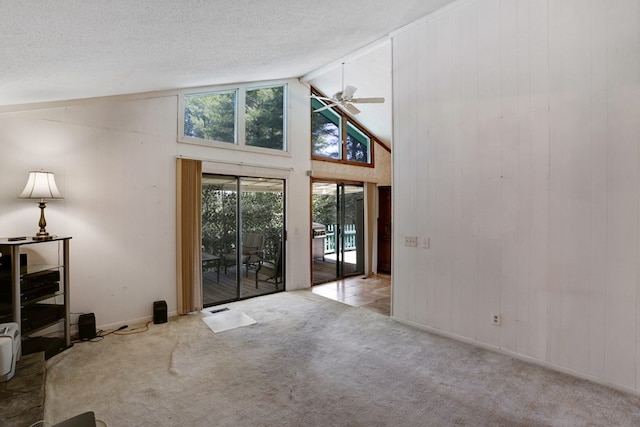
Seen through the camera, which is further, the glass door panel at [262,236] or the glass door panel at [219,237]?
the glass door panel at [262,236]

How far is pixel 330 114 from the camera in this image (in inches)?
254

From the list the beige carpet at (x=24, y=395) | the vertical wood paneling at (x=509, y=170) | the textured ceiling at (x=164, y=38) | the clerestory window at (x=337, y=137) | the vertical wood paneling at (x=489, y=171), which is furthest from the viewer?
the clerestory window at (x=337, y=137)

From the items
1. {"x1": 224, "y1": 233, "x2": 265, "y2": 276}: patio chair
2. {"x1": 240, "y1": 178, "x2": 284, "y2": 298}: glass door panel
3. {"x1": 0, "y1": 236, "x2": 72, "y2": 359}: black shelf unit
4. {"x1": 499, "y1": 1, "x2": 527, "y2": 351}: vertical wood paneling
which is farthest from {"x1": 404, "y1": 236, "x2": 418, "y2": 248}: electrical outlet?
{"x1": 0, "y1": 236, "x2": 72, "y2": 359}: black shelf unit

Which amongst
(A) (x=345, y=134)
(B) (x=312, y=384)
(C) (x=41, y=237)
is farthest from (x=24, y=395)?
(A) (x=345, y=134)

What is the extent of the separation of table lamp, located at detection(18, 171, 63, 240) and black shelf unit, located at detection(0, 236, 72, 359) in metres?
0.15

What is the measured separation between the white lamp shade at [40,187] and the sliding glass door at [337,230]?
394 centimetres

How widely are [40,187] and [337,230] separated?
4674mm

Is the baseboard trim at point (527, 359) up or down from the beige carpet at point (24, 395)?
down

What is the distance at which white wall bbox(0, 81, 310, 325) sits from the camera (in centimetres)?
316

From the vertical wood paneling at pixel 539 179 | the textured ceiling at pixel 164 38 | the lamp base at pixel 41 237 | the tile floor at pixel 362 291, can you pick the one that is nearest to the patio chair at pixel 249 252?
the tile floor at pixel 362 291

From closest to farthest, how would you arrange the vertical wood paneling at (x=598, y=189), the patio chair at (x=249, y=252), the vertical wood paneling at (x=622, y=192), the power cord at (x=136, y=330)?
the vertical wood paneling at (x=622, y=192) → the vertical wood paneling at (x=598, y=189) → the power cord at (x=136, y=330) → the patio chair at (x=249, y=252)

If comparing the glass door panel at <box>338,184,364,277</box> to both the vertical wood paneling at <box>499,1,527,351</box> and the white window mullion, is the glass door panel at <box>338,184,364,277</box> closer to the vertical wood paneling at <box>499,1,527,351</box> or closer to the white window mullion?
the white window mullion

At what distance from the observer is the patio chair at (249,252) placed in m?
4.87

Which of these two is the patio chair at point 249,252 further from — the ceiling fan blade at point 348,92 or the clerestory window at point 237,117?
the ceiling fan blade at point 348,92
